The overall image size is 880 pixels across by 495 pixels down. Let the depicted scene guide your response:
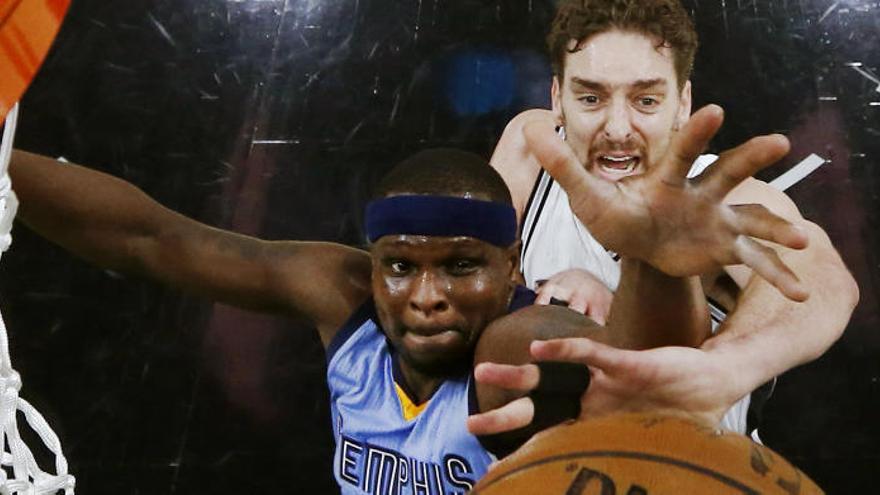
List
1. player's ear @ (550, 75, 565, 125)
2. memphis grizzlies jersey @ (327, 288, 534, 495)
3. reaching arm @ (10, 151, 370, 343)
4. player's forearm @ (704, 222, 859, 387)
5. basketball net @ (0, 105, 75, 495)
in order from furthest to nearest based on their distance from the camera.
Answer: player's ear @ (550, 75, 565, 125)
reaching arm @ (10, 151, 370, 343)
memphis grizzlies jersey @ (327, 288, 534, 495)
basketball net @ (0, 105, 75, 495)
player's forearm @ (704, 222, 859, 387)

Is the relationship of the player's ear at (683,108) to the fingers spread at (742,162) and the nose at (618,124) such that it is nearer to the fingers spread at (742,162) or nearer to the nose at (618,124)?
the nose at (618,124)

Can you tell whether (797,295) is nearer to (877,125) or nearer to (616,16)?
(616,16)

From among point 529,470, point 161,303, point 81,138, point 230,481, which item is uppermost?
point 529,470

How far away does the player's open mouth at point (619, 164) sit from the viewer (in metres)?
2.38

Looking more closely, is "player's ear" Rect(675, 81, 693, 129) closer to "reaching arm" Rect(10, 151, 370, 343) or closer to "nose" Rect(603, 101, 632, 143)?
"nose" Rect(603, 101, 632, 143)

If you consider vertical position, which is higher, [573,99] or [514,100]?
[573,99]

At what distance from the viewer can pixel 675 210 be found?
1268mm

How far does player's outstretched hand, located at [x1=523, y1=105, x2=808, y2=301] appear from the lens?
1.25 meters

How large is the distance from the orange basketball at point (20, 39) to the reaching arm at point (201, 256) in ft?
0.79

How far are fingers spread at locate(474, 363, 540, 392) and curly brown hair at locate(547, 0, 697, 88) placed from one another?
121 cm

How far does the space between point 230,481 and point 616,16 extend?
134 centimetres

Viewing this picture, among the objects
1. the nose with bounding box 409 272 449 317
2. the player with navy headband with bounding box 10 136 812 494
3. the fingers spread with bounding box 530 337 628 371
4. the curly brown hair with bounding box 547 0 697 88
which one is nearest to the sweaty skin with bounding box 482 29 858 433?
the fingers spread with bounding box 530 337 628 371

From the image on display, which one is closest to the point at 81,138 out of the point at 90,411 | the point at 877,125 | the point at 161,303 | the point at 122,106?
the point at 122,106

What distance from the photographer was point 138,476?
2666 mm
